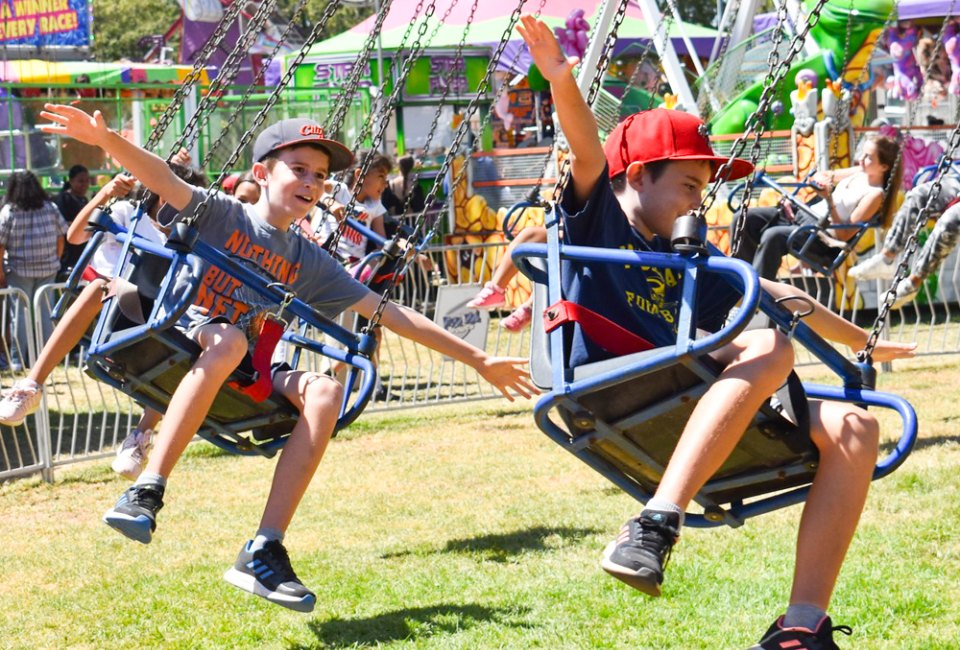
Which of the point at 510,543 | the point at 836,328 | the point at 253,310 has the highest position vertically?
the point at 836,328

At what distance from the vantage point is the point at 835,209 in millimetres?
9438

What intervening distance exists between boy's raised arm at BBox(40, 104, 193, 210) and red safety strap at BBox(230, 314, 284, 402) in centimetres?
47

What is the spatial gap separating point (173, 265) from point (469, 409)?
585cm

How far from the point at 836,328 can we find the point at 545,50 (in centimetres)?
121

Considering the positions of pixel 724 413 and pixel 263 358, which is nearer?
pixel 724 413

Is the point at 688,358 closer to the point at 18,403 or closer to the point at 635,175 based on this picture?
the point at 635,175

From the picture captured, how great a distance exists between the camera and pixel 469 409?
971cm

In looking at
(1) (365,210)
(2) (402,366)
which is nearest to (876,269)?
(1) (365,210)

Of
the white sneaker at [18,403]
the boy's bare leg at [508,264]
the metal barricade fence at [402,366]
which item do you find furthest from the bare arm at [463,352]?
the metal barricade fence at [402,366]

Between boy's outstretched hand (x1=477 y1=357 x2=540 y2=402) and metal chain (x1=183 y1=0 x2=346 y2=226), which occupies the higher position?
metal chain (x1=183 y1=0 x2=346 y2=226)

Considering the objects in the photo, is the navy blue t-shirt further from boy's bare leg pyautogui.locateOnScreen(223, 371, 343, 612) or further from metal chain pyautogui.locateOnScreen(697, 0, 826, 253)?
boy's bare leg pyautogui.locateOnScreen(223, 371, 343, 612)

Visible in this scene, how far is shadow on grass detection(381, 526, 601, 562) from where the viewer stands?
18.8 feet

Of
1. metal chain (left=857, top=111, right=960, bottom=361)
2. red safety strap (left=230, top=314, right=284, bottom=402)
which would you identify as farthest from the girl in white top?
metal chain (left=857, top=111, right=960, bottom=361)

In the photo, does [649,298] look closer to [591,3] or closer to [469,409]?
[469,409]
